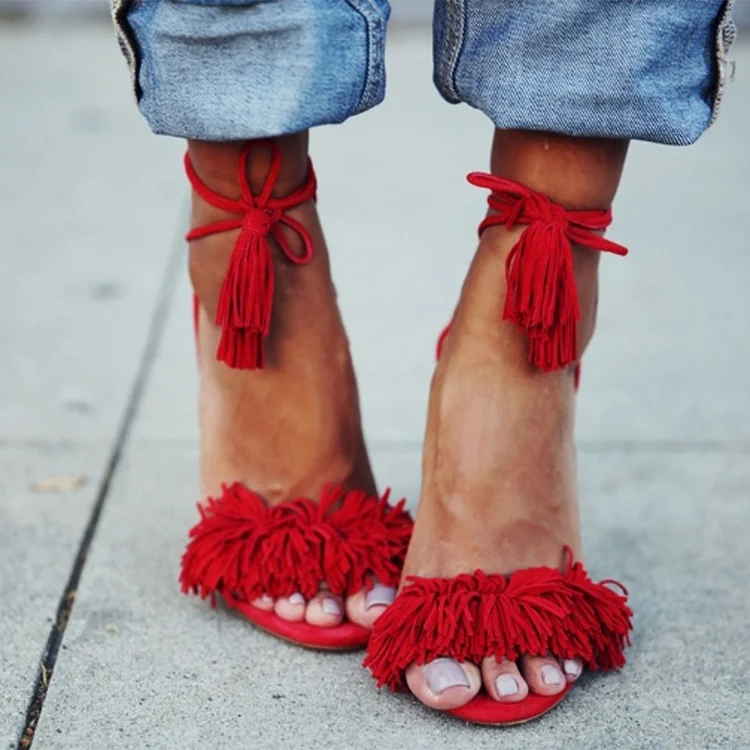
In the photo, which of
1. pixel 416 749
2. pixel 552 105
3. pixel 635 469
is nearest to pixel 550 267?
pixel 552 105

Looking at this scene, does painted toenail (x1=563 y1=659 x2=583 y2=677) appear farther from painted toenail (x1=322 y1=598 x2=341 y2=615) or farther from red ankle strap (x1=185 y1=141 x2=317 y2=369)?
red ankle strap (x1=185 y1=141 x2=317 y2=369)

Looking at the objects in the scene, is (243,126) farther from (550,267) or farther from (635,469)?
(635,469)

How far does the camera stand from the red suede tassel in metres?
1.28

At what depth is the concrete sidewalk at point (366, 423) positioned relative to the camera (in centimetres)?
130

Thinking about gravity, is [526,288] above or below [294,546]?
above

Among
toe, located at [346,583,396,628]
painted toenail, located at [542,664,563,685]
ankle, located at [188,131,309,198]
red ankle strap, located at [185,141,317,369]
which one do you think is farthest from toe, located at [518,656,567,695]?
ankle, located at [188,131,309,198]

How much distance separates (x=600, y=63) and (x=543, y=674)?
592 millimetres

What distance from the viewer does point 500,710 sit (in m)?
1.26

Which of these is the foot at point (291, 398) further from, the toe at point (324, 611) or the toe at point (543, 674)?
the toe at point (543, 674)

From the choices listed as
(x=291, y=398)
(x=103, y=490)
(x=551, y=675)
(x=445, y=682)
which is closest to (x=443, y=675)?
(x=445, y=682)

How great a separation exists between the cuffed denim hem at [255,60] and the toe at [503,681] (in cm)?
56

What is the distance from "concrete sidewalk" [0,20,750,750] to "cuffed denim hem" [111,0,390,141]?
0.57 m

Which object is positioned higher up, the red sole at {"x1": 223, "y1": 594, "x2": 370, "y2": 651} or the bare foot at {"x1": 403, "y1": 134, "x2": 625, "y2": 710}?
the bare foot at {"x1": 403, "y1": 134, "x2": 625, "y2": 710}

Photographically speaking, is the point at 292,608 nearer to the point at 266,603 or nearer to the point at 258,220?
the point at 266,603
